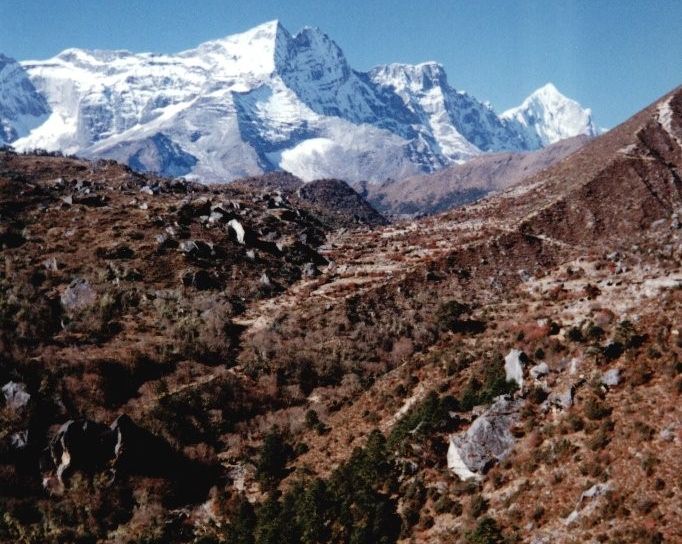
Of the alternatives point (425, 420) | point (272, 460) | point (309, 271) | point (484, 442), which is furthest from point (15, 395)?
point (309, 271)

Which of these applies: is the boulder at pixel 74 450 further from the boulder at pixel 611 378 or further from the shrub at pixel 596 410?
the boulder at pixel 611 378

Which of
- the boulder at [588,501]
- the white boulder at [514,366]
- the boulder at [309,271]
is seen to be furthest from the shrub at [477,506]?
the boulder at [309,271]

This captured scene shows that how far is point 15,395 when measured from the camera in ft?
112

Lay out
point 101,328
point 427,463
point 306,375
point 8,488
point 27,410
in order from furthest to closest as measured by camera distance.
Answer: point 101,328 < point 306,375 < point 27,410 < point 8,488 < point 427,463

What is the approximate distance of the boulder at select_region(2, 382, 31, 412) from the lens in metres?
33.7

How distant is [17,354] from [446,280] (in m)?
38.1

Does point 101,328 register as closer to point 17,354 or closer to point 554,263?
point 17,354

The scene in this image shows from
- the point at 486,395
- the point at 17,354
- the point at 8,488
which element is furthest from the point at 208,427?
the point at 486,395

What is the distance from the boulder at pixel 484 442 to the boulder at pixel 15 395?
2499 centimetres

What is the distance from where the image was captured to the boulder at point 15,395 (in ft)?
110

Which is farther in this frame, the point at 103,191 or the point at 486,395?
the point at 103,191

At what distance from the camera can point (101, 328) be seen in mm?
45750

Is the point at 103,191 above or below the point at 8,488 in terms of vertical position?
above

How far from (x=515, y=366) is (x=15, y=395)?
95.8 feet
